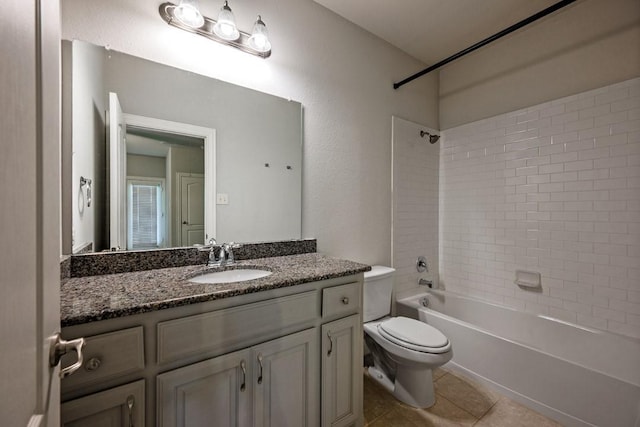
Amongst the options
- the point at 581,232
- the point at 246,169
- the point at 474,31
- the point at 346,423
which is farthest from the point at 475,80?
the point at 346,423

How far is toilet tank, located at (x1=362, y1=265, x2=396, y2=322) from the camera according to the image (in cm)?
191

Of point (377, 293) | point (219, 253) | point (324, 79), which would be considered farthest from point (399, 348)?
point (324, 79)

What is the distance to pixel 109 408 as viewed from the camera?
2.61ft

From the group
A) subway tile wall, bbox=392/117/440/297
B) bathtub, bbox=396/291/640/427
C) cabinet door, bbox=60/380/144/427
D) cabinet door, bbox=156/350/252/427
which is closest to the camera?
cabinet door, bbox=60/380/144/427

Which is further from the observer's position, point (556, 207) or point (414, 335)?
point (556, 207)

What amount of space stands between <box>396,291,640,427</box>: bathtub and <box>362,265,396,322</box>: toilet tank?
1.25 ft

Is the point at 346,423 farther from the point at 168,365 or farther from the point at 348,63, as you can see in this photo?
the point at 348,63

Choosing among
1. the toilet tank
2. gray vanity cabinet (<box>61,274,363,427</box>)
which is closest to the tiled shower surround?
the toilet tank

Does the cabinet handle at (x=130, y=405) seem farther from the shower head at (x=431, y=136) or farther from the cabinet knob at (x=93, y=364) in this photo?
the shower head at (x=431, y=136)

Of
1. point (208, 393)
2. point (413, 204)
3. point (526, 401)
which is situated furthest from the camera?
point (413, 204)

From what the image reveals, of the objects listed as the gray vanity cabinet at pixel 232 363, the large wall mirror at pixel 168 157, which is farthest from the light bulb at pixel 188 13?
the gray vanity cabinet at pixel 232 363

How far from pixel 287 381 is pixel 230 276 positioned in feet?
1.87

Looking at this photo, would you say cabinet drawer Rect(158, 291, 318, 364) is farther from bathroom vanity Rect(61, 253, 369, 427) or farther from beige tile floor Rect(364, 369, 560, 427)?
beige tile floor Rect(364, 369, 560, 427)

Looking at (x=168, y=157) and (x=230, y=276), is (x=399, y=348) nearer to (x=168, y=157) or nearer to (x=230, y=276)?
(x=230, y=276)
